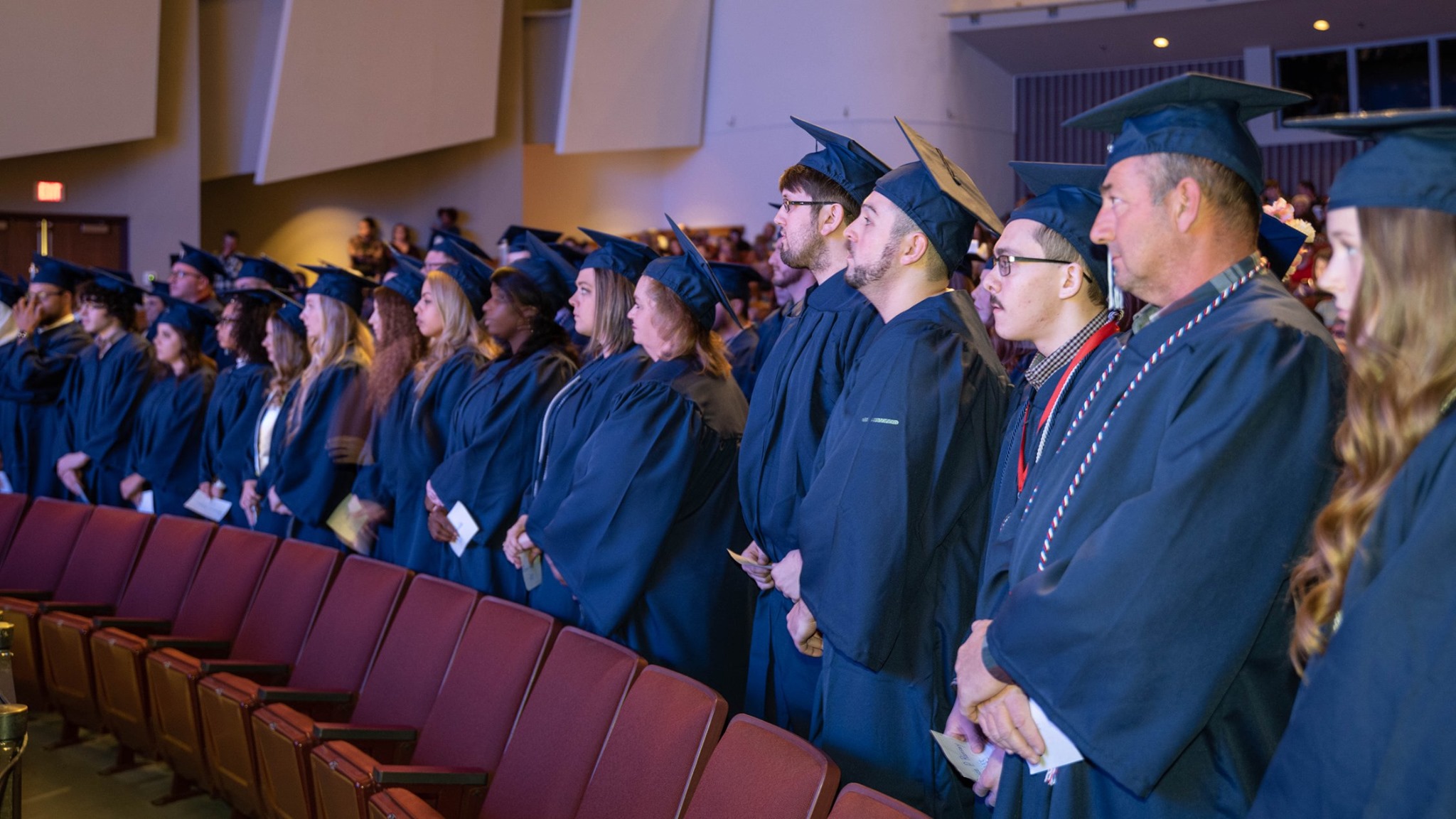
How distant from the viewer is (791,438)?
3.28 metres

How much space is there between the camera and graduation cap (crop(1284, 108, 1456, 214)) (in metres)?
1.50

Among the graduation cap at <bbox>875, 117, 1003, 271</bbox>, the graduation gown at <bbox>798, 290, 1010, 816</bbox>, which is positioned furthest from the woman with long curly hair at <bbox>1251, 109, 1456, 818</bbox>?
the graduation cap at <bbox>875, 117, 1003, 271</bbox>

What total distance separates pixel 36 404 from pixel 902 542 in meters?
6.62

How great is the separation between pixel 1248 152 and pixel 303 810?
2762 mm

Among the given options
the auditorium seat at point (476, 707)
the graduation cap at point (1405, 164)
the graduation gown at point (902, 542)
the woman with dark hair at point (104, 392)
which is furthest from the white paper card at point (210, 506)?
the graduation cap at point (1405, 164)

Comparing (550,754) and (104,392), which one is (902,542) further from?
(104,392)

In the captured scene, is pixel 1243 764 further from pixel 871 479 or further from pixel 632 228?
pixel 632 228

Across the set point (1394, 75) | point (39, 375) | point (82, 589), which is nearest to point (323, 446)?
point (82, 589)

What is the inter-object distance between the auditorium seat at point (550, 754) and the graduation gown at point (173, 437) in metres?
4.00

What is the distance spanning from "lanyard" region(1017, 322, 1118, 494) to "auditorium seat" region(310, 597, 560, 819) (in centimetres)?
139

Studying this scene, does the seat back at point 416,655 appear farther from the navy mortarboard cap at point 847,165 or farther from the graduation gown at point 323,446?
the graduation gown at point 323,446

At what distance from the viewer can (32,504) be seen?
5.82m

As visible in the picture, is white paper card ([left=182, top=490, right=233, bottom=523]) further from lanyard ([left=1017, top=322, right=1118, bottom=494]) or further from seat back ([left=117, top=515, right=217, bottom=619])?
lanyard ([left=1017, top=322, right=1118, bottom=494])

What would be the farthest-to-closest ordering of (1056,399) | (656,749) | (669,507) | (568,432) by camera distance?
1. (568,432)
2. (669,507)
3. (656,749)
4. (1056,399)
